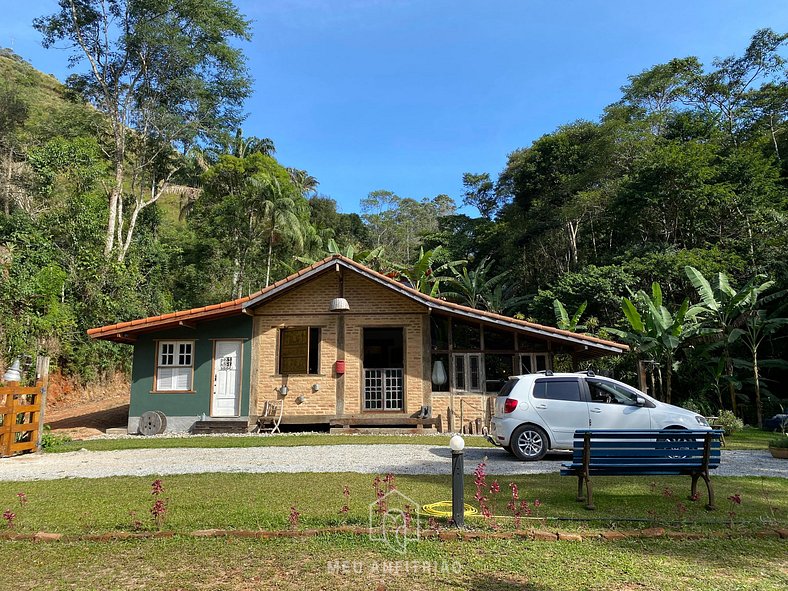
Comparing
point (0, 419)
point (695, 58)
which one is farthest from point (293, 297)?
point (695, 58)

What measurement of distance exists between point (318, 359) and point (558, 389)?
8313 mm

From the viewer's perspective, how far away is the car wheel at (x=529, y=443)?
378 inches

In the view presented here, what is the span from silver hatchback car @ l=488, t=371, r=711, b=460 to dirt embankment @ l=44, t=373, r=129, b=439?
11911 mm

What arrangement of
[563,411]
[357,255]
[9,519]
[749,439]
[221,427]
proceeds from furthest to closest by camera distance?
1. [357,255]
2. [221,427]
3. [749,439]
4. [563,411]
5. [9,519]

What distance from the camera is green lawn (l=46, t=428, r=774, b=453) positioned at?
39.7 feet

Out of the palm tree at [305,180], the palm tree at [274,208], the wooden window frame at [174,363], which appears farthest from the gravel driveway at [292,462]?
the palm tree at [305,180]

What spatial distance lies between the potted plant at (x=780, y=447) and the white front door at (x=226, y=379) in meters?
13.5

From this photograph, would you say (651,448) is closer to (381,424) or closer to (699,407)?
(381,424)

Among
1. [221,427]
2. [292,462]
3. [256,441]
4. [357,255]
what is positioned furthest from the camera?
[357,255]

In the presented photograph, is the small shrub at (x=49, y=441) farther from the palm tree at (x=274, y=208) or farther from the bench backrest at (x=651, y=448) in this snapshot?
the palm tree at (x=274, y=208)

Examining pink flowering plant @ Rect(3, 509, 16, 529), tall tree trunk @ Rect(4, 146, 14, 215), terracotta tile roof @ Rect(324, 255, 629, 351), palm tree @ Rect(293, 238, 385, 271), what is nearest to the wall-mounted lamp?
terracotta tile roof @ Rect(324, 255, 629, 351)

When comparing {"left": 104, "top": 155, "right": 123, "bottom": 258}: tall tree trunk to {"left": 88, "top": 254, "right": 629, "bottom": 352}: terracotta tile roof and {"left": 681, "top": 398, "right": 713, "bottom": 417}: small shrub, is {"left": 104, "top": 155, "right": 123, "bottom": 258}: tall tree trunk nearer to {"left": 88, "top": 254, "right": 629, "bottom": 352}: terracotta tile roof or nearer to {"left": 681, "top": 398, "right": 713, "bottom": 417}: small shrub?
{"left": 88, "top": 254, "right": 629, "bottom": 352}: terracotta tile roof

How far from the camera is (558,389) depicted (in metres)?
9.80

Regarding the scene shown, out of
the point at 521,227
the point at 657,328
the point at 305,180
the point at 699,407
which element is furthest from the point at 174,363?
the point at 305,180
